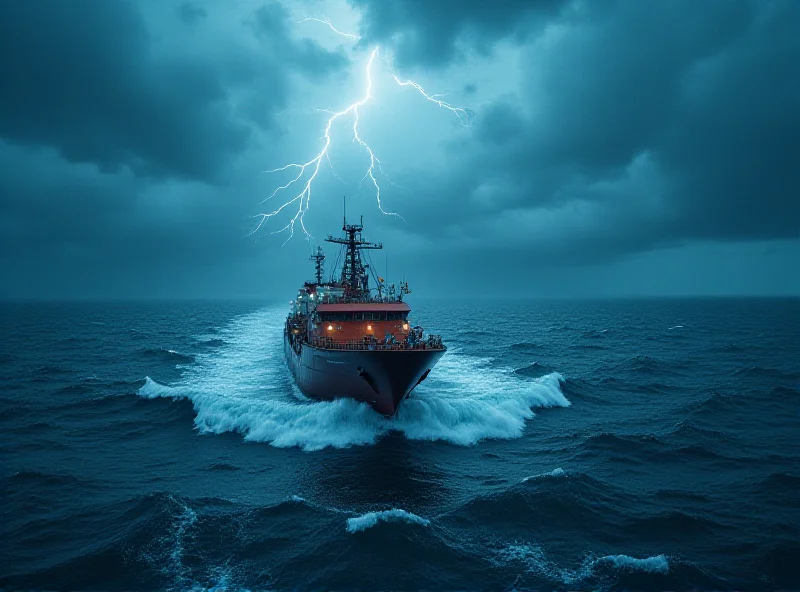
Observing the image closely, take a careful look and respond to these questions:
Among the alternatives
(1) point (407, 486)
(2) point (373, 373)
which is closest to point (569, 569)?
(1) point (407, 486)

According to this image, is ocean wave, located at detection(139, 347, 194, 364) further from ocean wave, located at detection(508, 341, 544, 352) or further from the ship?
ocean wave, located at detection(508, 341, 544, 352)

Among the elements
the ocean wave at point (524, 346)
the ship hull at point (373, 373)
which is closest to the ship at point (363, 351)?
the ship hull at point (373, 373)

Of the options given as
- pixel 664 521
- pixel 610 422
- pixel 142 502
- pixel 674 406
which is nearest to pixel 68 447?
pixel 142 502

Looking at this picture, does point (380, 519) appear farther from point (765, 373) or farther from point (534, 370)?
point (765, 373)

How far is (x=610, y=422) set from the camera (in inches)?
1082

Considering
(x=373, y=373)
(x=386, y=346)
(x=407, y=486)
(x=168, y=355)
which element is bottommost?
(x=407, y=486)

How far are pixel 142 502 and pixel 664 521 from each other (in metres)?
20.8

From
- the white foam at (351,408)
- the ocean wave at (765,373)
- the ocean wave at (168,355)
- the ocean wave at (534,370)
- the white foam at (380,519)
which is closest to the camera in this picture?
the white foam at (380,519)

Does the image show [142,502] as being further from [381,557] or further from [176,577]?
[381,557]

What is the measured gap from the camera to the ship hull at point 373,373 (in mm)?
23812

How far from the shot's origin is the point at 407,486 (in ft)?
60.0

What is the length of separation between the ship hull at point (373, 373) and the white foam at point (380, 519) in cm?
932

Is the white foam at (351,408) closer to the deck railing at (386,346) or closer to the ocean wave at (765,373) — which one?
the deck railing at (386,346)

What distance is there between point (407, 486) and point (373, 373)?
7558 millimetres
